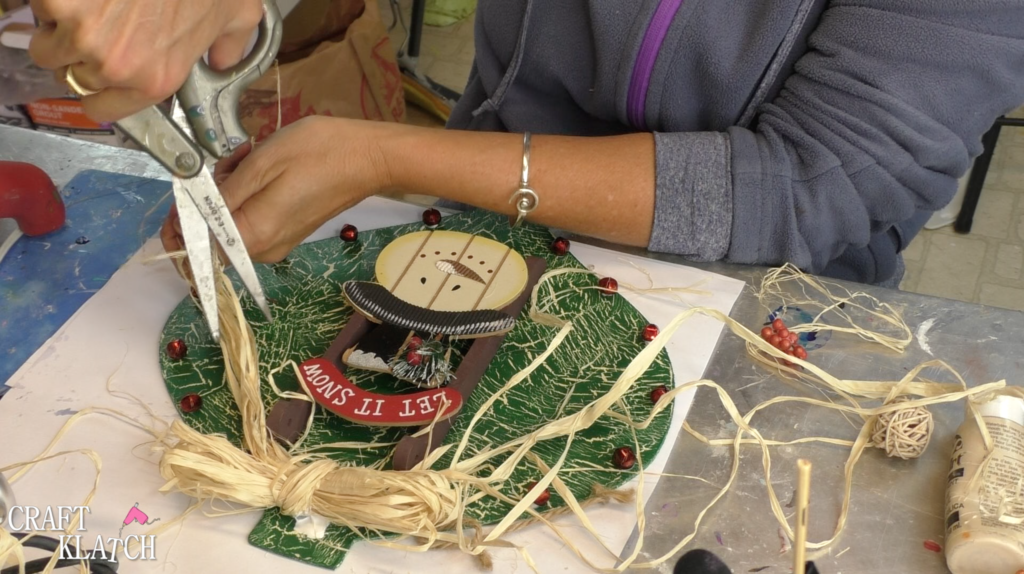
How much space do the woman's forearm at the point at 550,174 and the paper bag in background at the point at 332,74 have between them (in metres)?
0.68

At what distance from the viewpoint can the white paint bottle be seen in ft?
1.87

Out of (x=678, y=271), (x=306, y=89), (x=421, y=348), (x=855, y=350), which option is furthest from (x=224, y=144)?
(x=306, y=89)

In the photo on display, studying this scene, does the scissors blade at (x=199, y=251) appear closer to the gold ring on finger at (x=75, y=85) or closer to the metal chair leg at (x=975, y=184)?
the gold ring on finger at (x=75, y=85)

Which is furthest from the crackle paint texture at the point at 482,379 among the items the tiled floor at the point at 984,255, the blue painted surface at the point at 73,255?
the tiled floor at the point at 984,255

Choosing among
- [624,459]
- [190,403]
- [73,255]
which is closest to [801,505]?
[624,459]

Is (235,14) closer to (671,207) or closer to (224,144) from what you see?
(224,144)

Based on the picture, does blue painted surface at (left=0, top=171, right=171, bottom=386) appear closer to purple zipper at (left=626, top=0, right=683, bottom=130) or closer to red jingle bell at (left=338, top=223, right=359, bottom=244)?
red jingle bell at (left=338, top=223, right=359, bottom=244)

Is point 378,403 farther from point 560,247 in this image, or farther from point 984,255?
point 984,255

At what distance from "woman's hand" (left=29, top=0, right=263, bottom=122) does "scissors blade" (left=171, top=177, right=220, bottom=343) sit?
0.29 ft

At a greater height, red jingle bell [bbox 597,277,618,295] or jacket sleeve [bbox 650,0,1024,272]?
jacket sleeve [bbox 650,0,1024,272]

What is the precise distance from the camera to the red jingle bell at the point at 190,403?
696 millimetres

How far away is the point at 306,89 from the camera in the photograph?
1.64m

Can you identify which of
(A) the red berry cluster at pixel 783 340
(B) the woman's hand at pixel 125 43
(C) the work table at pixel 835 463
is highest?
(B) the woman's hand at pixel 125 43

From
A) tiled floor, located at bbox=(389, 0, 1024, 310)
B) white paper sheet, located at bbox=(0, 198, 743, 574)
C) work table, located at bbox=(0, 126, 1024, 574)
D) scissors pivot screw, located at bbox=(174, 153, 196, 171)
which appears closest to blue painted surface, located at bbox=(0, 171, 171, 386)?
white paper sheet, located at bbox=(0, 198, 743, 574)
